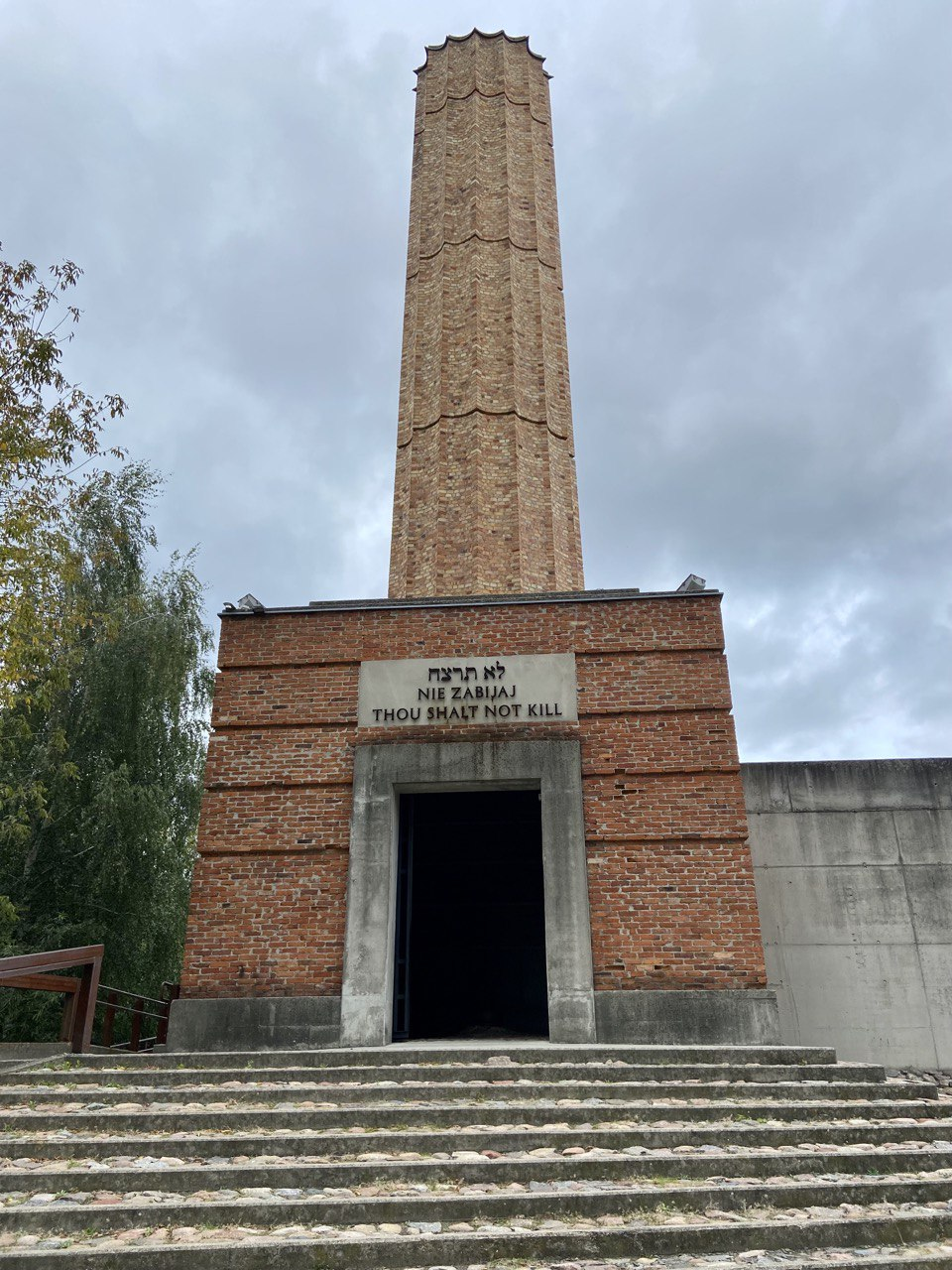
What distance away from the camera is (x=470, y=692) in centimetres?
909

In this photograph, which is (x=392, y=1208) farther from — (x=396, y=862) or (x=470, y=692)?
(x=470, y=692)

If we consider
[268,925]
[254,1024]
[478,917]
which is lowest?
[254,1024]

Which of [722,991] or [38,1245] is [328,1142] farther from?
[722,991]

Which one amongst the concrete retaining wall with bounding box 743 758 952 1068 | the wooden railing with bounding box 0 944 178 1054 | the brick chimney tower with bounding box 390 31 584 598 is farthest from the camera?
the brick chimney tower with bounding box 390 31 584 598

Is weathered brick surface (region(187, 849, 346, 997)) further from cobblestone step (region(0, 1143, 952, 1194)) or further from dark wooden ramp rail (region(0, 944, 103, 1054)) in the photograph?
cobblestone step (region(0, 1143, 952, 1194))

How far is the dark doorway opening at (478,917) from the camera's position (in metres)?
12.8

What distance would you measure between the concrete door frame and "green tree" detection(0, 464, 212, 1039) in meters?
5.40

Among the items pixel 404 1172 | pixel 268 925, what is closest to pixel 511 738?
pixel 268 925

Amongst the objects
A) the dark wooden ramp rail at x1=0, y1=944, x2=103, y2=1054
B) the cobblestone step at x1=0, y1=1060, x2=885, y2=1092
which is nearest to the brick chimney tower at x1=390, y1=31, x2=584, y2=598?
the dark wooden ramp rail at x1=0, y1=944, x2=103, y2=1054

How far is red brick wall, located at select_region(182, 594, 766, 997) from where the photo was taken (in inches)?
320

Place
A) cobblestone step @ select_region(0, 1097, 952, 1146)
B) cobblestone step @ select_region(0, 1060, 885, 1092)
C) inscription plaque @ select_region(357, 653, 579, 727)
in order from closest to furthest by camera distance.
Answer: cobblestone step @ select_region(0, 1097, 952, 1146) < cobblestone step @ select_region(0, 1060, 885, 1092) < inscription plaque @ select_region(357, 653, 579, 727)

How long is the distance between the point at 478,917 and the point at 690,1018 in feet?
→ 20.9

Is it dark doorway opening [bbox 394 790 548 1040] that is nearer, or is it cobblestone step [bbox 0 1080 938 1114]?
cobblestone step [bbox 0 1080 938 1114]

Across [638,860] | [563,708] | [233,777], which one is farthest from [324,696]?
[638,860]
